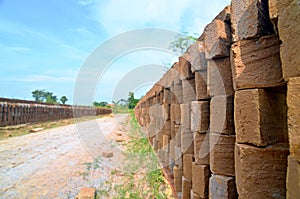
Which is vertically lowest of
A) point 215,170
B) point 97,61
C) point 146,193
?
point 146,193

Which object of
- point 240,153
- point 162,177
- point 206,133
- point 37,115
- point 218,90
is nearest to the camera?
point 240,153

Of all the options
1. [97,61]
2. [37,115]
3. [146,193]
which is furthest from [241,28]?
[37,115]

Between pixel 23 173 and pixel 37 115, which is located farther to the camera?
pixel 37 115

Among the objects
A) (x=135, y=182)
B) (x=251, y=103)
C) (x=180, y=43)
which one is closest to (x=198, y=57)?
(x=251, y=103)

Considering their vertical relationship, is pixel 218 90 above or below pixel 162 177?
above

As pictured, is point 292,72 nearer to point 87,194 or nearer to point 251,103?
point 251,103

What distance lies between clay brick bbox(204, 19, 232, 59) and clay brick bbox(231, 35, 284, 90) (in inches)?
9.1

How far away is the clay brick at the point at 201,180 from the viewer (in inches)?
76.7

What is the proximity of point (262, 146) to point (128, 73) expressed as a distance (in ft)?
24.0

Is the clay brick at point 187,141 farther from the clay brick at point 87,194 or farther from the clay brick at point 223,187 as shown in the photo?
the clay brick at point 87,194

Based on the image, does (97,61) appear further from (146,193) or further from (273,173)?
(273,173)

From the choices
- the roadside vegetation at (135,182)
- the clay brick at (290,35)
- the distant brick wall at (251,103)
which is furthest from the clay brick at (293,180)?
the roadside vegetation at (135,182)

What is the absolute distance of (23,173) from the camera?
13.0ft

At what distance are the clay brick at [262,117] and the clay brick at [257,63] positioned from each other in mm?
57
